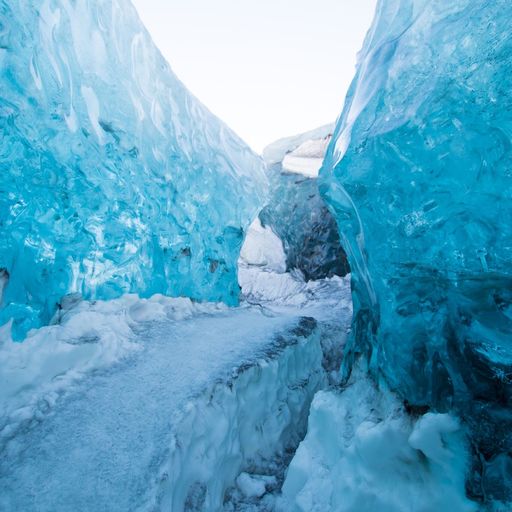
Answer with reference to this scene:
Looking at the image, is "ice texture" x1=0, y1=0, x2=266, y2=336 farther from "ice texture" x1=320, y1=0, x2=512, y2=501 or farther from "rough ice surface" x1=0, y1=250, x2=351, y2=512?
"ice texture" x1=320, y1=0, x2=512, y2=501

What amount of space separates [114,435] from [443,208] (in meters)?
2.80

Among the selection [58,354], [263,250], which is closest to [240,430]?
[58,354]

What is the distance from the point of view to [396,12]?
2.96m

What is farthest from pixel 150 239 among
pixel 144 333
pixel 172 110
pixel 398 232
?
pixel 398 232

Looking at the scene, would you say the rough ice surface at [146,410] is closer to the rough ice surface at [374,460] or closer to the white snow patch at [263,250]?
the rough ice surface at [374,460]

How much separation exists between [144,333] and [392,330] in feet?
9.57

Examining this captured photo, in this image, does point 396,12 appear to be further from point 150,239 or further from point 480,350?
point 150,239

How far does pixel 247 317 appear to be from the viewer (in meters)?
5.95

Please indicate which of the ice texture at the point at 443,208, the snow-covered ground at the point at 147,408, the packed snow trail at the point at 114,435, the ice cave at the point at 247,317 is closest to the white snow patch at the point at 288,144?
the ice cave at the point at 247,317

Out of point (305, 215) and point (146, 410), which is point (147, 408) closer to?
point (146, 410)

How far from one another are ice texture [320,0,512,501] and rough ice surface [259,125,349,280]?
805cm

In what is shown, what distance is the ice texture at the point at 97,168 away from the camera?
3.57 metres

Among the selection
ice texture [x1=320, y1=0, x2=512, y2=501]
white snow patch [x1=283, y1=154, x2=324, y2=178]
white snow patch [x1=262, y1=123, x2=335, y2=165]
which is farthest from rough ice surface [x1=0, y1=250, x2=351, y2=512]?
white snow patch [x1=262, y1=123, x2=335, y2=165]

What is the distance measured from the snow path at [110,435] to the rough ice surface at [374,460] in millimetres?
1075
